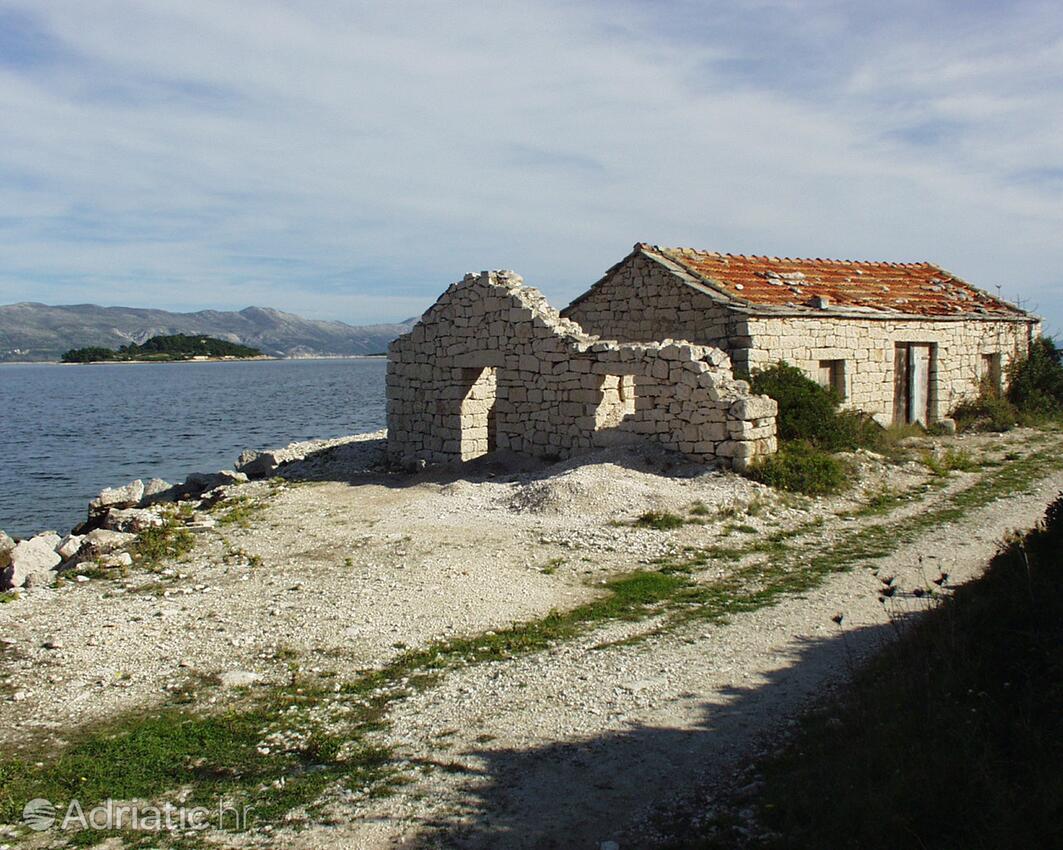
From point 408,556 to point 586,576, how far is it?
7.15 ft

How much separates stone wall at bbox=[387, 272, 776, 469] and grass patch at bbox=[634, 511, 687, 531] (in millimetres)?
2332

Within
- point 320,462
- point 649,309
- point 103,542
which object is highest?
point 649,309

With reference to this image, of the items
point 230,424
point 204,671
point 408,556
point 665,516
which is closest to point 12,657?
point 204,671

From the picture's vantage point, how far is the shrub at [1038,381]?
68.2 feet

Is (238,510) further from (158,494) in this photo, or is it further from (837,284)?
(837,284)

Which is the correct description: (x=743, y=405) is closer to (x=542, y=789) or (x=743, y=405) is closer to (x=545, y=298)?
(x=545, y=298)

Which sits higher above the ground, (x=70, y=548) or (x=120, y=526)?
(x=120, y=526)

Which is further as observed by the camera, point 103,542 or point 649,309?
point 649,309

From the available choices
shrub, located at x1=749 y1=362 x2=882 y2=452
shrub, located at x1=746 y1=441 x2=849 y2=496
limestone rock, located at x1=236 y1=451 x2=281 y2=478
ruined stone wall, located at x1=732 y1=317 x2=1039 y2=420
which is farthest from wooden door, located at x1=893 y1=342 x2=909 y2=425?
limestone rock, located at x1=236 y1=451 x2=281 y2=478

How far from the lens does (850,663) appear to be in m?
6.20

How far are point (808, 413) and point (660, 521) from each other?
4.98 m

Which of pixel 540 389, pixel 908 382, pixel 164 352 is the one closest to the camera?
pixel 540 389

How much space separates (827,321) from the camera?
1744 cm

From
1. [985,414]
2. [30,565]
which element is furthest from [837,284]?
[30,565]
